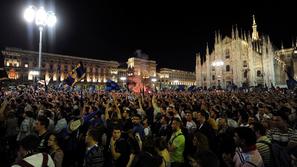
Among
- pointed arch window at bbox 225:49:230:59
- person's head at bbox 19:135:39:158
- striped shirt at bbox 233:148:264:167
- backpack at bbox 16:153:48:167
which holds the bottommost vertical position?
striped shirt at bbox 233:148:264:167

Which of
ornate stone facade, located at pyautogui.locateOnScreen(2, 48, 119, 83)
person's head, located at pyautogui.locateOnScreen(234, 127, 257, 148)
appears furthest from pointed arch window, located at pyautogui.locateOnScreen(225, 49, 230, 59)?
person's head, located at pyautogui.locateOnScreen(234, 127, 257, 148)

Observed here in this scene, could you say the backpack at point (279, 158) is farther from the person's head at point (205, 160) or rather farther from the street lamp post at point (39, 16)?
the street lamp post at point (39, 16)

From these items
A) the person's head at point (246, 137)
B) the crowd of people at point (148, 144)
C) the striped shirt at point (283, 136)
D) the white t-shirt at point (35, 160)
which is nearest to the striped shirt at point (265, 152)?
the crowd of people at point (148, 144)

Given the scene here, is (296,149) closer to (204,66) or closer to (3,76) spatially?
(3,76)

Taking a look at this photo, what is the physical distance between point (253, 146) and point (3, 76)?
12604 millimetres

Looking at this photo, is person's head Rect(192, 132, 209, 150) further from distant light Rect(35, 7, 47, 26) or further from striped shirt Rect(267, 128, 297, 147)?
distant light Rect(35, 7, 47, 26)

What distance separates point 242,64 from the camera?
4950cm

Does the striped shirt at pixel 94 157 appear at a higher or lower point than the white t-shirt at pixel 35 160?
lower

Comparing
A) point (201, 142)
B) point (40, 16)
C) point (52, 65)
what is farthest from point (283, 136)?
point (52, 65)

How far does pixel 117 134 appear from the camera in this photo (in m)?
3.71

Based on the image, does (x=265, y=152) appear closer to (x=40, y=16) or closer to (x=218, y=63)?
(x=40, y=16)

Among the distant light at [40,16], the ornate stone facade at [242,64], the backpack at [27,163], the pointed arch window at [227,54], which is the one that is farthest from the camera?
the pointed arch window at [227,54]

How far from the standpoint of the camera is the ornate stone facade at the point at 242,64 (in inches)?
1766

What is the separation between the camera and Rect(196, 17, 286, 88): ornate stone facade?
4484 cm
